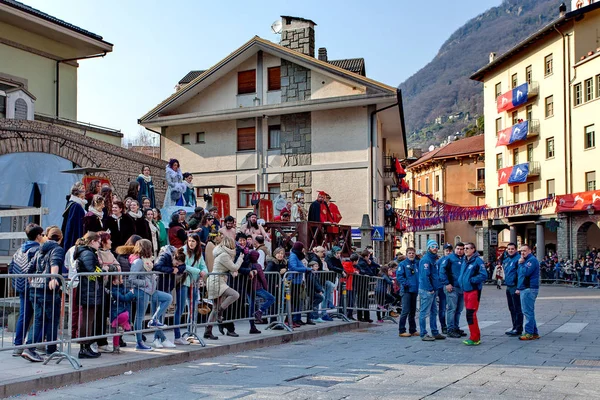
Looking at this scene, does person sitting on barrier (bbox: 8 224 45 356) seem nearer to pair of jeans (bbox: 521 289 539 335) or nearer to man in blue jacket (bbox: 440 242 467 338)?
man in blue jacket (bbox: 440 242 467 338)

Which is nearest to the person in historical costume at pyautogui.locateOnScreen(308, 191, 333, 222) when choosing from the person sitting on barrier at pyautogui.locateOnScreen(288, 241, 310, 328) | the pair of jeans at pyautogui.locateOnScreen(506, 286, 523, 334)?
the person sitting on barrier at pyautogui.locateOnScreen(288, 241, 310, 328)

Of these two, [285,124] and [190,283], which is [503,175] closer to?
[285,124]

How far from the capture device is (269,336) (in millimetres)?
11766

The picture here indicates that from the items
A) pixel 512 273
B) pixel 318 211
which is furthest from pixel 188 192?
pixel 512 273

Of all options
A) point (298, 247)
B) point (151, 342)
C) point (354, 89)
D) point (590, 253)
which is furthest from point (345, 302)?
point (590, 253)

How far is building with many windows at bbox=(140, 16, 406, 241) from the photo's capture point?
30.8 m

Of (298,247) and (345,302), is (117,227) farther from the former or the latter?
(345,302)

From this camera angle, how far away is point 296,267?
13312mm

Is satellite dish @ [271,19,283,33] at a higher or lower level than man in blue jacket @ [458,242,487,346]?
higher

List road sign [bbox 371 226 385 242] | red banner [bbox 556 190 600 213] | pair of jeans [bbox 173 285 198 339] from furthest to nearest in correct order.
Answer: red banner [bbox 556 190 600 213] < road sign [bbox 371 226 385 242] < pair of jeans [bbox 173 285 198 339]

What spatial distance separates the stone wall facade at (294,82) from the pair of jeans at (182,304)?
2229 centimetres

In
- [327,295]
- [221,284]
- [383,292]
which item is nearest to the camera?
[221,284]

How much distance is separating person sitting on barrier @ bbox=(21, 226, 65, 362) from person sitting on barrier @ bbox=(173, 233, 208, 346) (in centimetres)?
214

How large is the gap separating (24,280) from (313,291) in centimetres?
708
